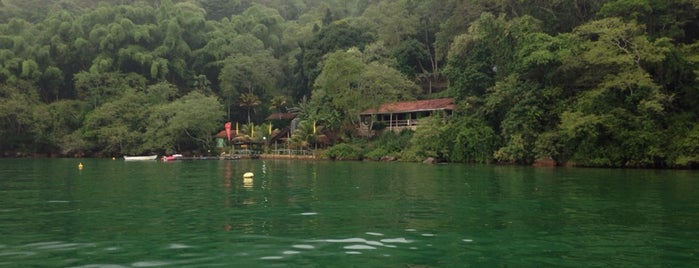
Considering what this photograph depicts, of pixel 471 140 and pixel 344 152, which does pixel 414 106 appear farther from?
pixel 471 140

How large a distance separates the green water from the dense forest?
16.5m

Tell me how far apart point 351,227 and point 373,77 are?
42.8 meters

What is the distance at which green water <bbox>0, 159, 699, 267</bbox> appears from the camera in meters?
8.19

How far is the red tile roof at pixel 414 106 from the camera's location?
4938 cm

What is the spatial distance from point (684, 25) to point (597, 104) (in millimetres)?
8162

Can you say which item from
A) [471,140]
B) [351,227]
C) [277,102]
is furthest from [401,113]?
[351,227]

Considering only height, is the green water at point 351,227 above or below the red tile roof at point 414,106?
below

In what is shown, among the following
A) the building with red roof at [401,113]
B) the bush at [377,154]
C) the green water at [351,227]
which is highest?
the building with red roof at [401,113]

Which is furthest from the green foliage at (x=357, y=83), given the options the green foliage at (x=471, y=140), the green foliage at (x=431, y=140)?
the green foliage at (x=471, y=140)

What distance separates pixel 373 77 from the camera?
53.2 m

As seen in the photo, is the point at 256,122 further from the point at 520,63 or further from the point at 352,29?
the point at 520,63

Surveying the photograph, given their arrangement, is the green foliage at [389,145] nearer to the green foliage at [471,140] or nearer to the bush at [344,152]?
the bush at [344,152]

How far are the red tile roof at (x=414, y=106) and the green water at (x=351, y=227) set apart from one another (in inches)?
1207

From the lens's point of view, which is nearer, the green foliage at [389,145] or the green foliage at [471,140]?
the green foliage at [471,140]
